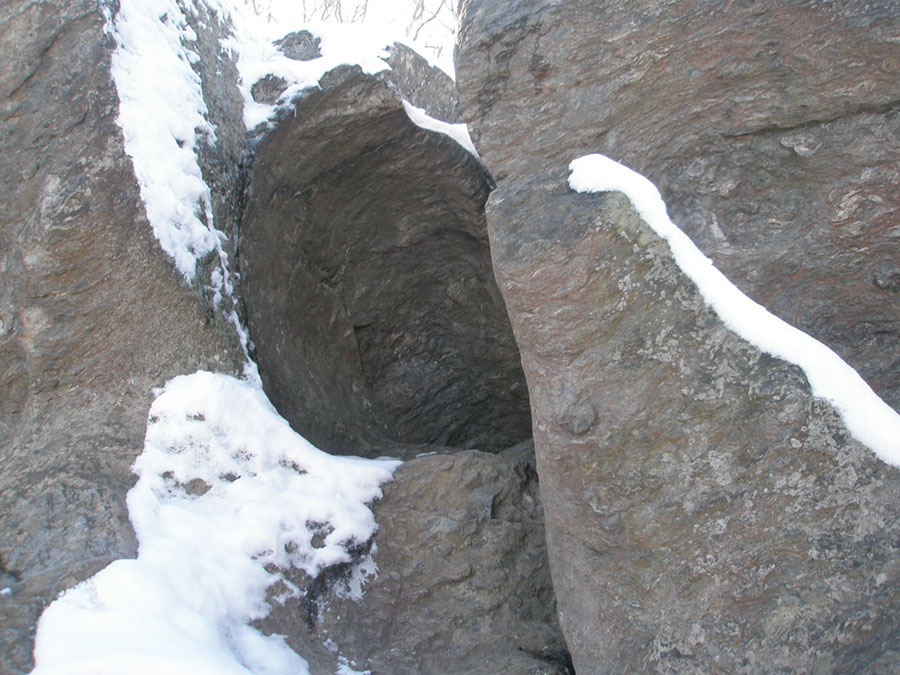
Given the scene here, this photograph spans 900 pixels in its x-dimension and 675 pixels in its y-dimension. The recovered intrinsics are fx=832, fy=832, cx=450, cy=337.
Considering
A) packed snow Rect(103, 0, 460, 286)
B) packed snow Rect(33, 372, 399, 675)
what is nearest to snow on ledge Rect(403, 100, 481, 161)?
packed snow Rect(103, 0, 460, 286)

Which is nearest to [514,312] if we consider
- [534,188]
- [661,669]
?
[534,188]

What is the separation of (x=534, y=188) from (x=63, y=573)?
4.71ft

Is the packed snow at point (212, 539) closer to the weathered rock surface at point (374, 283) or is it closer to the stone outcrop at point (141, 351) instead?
the stone outcrop at point (141, 351)

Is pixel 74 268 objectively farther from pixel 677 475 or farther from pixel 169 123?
pixel 677 475

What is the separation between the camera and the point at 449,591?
7.70 ft

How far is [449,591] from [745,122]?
5.62 feet

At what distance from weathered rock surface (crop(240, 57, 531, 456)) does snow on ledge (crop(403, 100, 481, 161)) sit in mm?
31

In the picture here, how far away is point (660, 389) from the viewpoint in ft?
6.11

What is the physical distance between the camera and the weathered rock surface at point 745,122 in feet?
8.21

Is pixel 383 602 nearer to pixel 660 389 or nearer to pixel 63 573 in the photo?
pixel 63 573

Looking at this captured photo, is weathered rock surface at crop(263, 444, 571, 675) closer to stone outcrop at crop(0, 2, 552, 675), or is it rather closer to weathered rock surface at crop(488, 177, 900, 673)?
stone outcrop at crop(0, 2, 552, 675)

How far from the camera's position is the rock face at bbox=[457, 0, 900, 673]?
1753 mm

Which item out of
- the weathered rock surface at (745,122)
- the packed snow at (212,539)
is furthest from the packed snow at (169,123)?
Result: the weathered rock surface at (745,122)

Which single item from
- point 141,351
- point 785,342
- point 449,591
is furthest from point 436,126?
point 785,342
